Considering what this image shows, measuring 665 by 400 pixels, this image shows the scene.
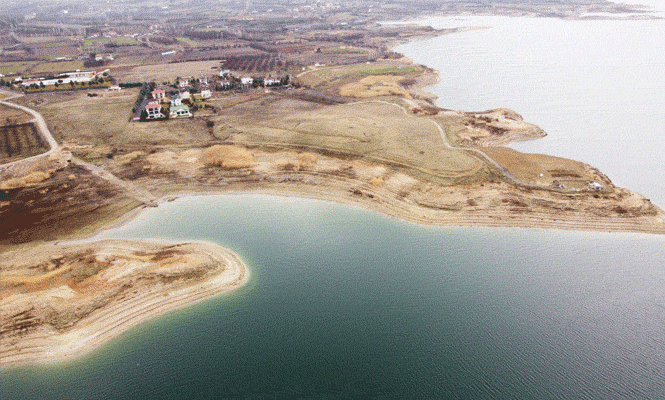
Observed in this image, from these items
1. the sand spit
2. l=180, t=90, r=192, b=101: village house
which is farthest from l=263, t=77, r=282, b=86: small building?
the sand spit

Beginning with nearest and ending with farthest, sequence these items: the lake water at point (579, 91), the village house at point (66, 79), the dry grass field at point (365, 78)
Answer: the lake water at point (579, 91), the dry grass field at point (365, 78), the village house at point (66, 79)

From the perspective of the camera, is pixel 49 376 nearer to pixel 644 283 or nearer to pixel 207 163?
pixel 207 163

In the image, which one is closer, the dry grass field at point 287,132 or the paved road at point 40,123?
the dry grass field at point 287,132

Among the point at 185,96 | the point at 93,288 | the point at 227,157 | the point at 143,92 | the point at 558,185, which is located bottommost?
the point at 93,288

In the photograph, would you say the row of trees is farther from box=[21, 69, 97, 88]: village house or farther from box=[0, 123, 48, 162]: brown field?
box=[21, 69, 97, 88]: village house

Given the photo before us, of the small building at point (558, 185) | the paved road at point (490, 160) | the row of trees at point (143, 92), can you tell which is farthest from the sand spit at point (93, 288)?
the row of trees at point (143, 92)

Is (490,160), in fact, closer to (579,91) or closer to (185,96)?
(579,91)

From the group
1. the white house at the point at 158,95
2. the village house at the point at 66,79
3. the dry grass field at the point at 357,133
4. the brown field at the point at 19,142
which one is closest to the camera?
the dry grass field at the point at 357,133

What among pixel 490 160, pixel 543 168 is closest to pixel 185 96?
pixel 490 160

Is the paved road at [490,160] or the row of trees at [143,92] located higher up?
the row of trees at [143,92]

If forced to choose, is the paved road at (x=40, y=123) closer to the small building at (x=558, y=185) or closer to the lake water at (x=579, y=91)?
the small building at (x=558, y=185)
